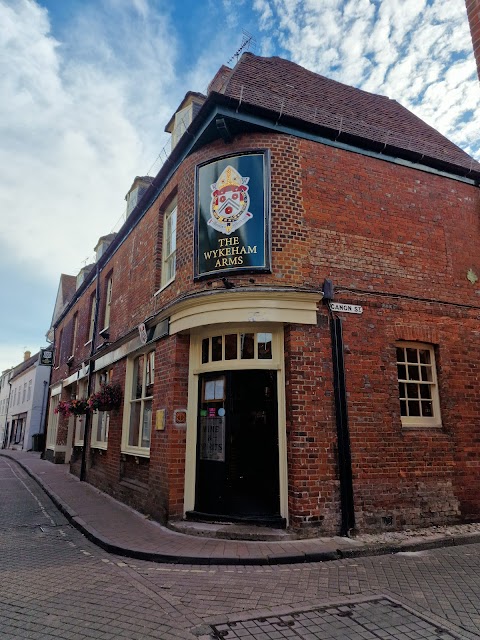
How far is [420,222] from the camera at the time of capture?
28.3 feet

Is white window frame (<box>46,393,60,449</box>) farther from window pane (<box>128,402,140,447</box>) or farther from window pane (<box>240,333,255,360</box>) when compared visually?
window pane (<box>240,333,255,360</box>)

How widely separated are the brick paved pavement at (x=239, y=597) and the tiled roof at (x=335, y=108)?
7332mm

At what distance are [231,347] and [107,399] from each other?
468 cm

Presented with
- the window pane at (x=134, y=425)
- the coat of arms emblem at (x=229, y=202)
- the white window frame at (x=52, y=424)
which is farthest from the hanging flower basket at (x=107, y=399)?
the white window frame at (x=52, y=424)

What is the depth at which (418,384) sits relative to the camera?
7.92 m

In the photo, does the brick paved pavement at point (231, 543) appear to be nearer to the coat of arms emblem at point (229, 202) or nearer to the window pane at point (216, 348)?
the window pane at point (216, 348)

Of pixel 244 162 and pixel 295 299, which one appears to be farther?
pixel 244 162

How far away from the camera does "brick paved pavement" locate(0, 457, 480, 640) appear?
12.2 feet

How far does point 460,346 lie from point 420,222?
103 inches

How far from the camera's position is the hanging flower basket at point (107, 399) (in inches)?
419

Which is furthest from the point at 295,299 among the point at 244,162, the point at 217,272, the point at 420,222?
the point at 420,222

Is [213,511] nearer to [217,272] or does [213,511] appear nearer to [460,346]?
[217,272]

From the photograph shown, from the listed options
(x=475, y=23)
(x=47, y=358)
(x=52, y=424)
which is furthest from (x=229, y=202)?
(x=47, y=358)

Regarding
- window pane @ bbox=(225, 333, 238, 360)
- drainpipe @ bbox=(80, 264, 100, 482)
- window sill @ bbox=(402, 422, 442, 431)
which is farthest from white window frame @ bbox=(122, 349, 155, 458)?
window sill @ bbox=(402, 422, 442, 431)
